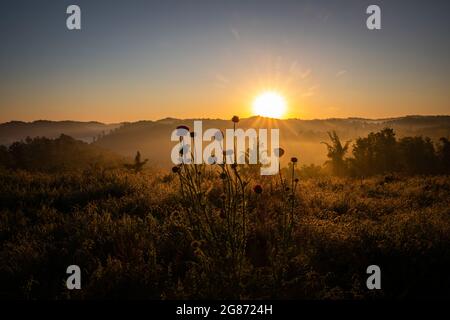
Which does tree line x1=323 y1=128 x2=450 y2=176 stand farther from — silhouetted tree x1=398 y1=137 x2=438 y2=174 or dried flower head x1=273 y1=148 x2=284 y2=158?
dried flower head x1=273 y1=148 x2=284 y2=158

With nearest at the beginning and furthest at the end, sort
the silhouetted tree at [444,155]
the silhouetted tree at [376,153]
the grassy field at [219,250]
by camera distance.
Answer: the grassy field at [219,250] → the silhouetted tree at [444,155] → the silhouetted tree at [376,153]

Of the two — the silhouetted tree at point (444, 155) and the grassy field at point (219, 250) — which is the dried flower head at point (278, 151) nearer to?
the grassy field at point (219, 250)

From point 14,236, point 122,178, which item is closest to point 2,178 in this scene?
point 122,178

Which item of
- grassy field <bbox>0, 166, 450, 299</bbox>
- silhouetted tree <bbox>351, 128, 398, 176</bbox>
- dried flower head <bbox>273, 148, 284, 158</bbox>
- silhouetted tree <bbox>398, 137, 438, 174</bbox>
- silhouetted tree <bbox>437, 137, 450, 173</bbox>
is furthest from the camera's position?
silhouetted tree <bbox>351, 128, 398, 176</bbox>

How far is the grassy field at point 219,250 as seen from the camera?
362 cm

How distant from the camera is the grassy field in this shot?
3.62m

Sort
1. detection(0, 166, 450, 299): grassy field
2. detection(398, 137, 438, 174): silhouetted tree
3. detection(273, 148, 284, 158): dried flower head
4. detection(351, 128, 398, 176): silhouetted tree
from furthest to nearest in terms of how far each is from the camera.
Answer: detection(351, 128, 398, 176): silhouetted tree, detection(398, 137, 438, 174): silhouetted tree, detection(273, 148, 284, 158): dried flower head, detection(0, 166, 450, 299): grassy field

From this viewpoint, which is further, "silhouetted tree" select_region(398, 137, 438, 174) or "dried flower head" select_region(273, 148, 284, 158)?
"silhouetted tree" select_region(398, 137, 438, 174)

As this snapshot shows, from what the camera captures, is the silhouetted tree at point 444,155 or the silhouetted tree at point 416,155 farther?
the silhouetted tree at point 416,155

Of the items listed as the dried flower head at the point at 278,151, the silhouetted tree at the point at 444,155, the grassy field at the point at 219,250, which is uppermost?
the silhouetted tree at the point at 444,155

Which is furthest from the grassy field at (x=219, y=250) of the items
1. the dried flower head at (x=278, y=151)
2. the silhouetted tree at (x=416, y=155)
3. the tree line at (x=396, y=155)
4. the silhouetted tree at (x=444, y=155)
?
the silhouetted tree at (x=444, y=155)

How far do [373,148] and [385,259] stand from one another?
1652 cm

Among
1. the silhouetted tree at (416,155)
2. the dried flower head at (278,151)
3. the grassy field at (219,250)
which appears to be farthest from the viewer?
the silhouetted tree at (416,155)

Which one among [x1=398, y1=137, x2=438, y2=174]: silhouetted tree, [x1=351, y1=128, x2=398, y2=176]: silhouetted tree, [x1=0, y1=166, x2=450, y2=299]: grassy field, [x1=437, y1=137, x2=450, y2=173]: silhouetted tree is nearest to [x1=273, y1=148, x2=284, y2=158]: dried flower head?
[x1=0, y1=166, x2=450, y2=299]: grassy field
